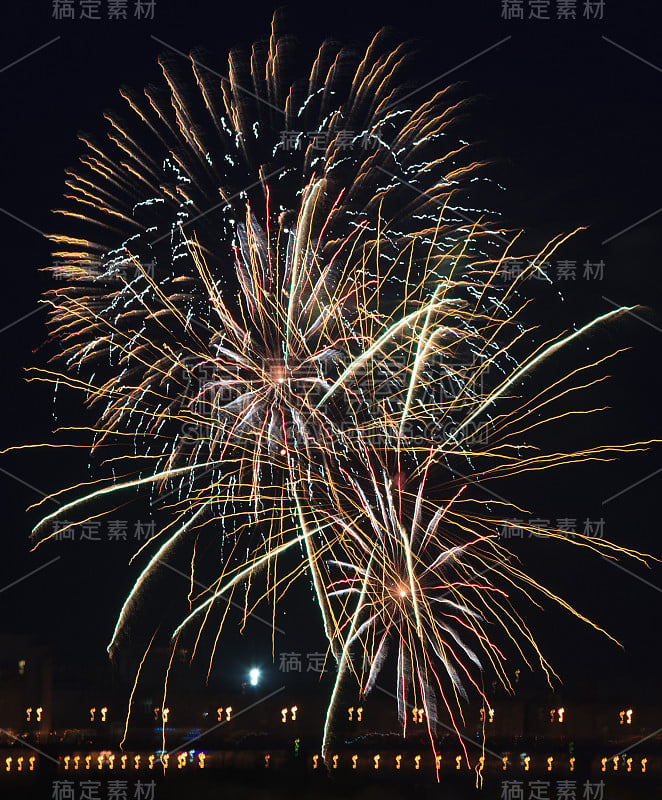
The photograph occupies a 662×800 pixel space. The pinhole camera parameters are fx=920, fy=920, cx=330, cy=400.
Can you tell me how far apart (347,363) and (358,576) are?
10.2 ft

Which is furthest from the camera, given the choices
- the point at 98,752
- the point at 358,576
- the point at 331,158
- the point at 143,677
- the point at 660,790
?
the point at 143,677

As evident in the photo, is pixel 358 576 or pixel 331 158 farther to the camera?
pixel 358 576

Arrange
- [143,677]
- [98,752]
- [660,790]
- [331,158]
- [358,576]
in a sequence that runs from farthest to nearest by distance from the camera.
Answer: [143,677] < [98,752] < [660,790] < [358,576] < [331,158]

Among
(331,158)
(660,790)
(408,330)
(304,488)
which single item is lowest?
(660,790)

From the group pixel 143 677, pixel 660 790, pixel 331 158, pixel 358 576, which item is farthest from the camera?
pixel 143 677

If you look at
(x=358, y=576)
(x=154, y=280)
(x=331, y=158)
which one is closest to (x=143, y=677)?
(x=358, y=576)

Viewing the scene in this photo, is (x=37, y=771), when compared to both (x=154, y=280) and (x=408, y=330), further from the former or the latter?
(x=408, y=330)

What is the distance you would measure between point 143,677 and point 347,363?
13.3 meters

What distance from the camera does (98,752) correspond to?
1734 centimetres

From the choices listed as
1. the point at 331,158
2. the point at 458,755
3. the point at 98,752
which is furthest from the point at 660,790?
the point at 331,158

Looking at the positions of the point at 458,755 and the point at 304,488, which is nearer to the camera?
the point at 304,488

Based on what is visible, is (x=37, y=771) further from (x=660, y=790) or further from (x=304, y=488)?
(x=660, y=790)

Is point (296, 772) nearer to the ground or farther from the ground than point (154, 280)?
nearer to the ground

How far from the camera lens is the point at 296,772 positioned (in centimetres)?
1623
